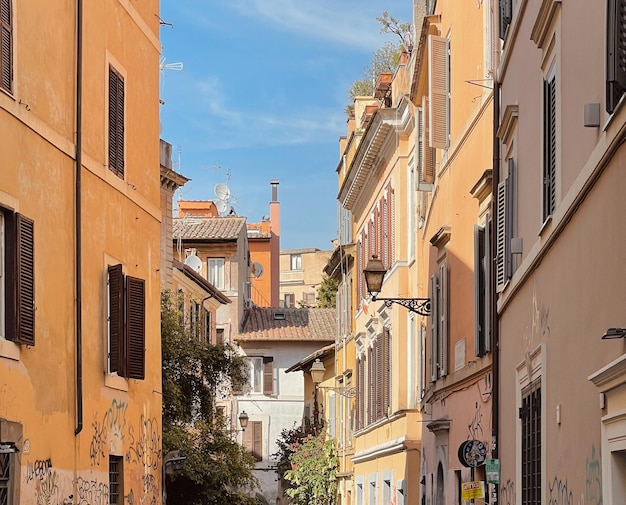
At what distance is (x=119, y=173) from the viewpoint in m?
19.8

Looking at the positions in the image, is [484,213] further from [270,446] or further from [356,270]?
[270,446]

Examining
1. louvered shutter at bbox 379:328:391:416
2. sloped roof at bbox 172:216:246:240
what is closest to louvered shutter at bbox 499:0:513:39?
louvered shutter at bbox 379:328:391:416

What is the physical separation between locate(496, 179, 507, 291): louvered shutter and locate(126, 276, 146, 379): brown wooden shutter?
20.4 feet

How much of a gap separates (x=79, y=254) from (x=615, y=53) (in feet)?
35.1

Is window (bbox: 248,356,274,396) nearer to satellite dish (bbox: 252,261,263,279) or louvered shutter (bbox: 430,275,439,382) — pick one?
satellite dish (bbox: 252,261,263,279)

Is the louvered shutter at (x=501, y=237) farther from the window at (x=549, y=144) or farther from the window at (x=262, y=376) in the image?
the window at (x=262, y=376)

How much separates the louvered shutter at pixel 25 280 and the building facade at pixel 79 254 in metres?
0.02

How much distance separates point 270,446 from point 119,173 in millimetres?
44164

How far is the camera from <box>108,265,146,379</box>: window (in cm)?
1883

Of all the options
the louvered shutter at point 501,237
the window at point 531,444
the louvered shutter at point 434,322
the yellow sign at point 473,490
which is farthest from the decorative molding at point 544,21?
the louvered shutter at point 434,322

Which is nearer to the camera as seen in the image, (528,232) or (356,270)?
(528,232)

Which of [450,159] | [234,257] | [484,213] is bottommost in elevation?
[484,213]

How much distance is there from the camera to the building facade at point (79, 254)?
1488cm

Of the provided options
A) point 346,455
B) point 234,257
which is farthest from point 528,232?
point 234,257
